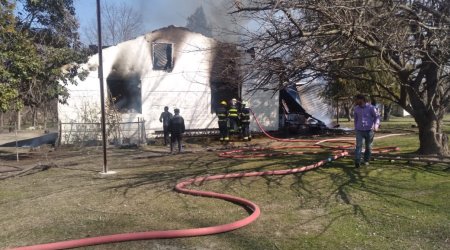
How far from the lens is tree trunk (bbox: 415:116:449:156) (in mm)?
10539

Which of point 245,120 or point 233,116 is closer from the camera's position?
point 233,116

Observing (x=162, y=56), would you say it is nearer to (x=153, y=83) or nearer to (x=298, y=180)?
(x=153, y=83)

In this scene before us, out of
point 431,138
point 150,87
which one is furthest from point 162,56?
point 431,138

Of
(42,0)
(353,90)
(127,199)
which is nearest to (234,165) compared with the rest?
(127,199)

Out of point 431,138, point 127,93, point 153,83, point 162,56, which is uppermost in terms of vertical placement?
point 162,56

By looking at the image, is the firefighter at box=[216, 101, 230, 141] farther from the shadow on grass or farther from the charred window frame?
the shadow on grass

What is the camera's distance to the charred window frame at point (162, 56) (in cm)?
1864

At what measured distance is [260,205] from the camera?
6637 mm

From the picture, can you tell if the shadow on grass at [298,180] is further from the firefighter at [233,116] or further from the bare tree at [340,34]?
the firefighter at [233,116]

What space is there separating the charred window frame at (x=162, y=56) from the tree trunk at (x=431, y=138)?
1080 cm

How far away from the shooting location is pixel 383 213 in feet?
19.8

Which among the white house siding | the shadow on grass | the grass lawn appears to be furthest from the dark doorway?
the grass lawn

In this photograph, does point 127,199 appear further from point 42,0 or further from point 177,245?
point 42,0

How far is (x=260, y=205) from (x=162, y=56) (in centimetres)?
1316
